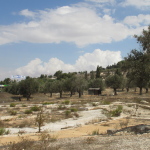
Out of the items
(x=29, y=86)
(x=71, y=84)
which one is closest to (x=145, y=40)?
(x=29, y=86)

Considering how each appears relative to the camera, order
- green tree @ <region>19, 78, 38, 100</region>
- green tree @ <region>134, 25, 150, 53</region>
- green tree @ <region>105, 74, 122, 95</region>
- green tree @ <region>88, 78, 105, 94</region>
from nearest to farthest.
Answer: green tree @ <region>134, 25, 150, 53</region>, green tree @ <region>19, 78, 38, 100</region>, green tree @ <region>105, 74, 122, 95</region>, green tree @ <region>88, 78, 105, 94</region>

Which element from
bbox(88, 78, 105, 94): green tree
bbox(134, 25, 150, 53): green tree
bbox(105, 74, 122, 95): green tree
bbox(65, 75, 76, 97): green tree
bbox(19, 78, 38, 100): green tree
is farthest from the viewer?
bbox(88, 78, 105, 94): green tree

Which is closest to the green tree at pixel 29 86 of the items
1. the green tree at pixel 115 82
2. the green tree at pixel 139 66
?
the green tree at pixel 115 82

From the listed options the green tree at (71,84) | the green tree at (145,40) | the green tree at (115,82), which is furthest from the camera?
the green tree at (115,82)

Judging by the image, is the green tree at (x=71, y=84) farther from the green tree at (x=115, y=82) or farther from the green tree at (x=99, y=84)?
the green tree at (x=99, y=84)

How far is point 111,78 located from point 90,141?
193 feet

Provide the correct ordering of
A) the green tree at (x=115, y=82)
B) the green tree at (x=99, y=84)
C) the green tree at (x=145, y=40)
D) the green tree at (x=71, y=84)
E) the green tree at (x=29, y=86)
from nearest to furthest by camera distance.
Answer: the green tree at (x=145, y=40), the green tree at (x=29, y=86), the green tree at (x=71, y=84), the green tree at (x=115, y=82), the green tree at (x=99, y=84)

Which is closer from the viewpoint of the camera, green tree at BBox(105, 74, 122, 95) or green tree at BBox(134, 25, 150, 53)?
green tree at BBox(134, 25, 150, 53)

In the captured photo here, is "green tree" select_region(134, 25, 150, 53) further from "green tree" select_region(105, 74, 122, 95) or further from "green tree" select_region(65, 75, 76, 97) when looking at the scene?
"green tree" select_region(105, 74, 122, 95)

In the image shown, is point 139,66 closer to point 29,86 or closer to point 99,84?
point 29,86

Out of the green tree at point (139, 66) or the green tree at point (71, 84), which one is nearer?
the green tree at point (139, 66)

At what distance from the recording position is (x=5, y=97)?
195ft

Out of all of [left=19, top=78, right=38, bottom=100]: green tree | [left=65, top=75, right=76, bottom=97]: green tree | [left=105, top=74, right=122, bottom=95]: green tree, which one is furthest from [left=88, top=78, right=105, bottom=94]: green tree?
[left=19, top=78, right=38, bottom=100]: green tree

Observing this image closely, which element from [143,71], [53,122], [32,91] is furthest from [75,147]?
[32,91]
